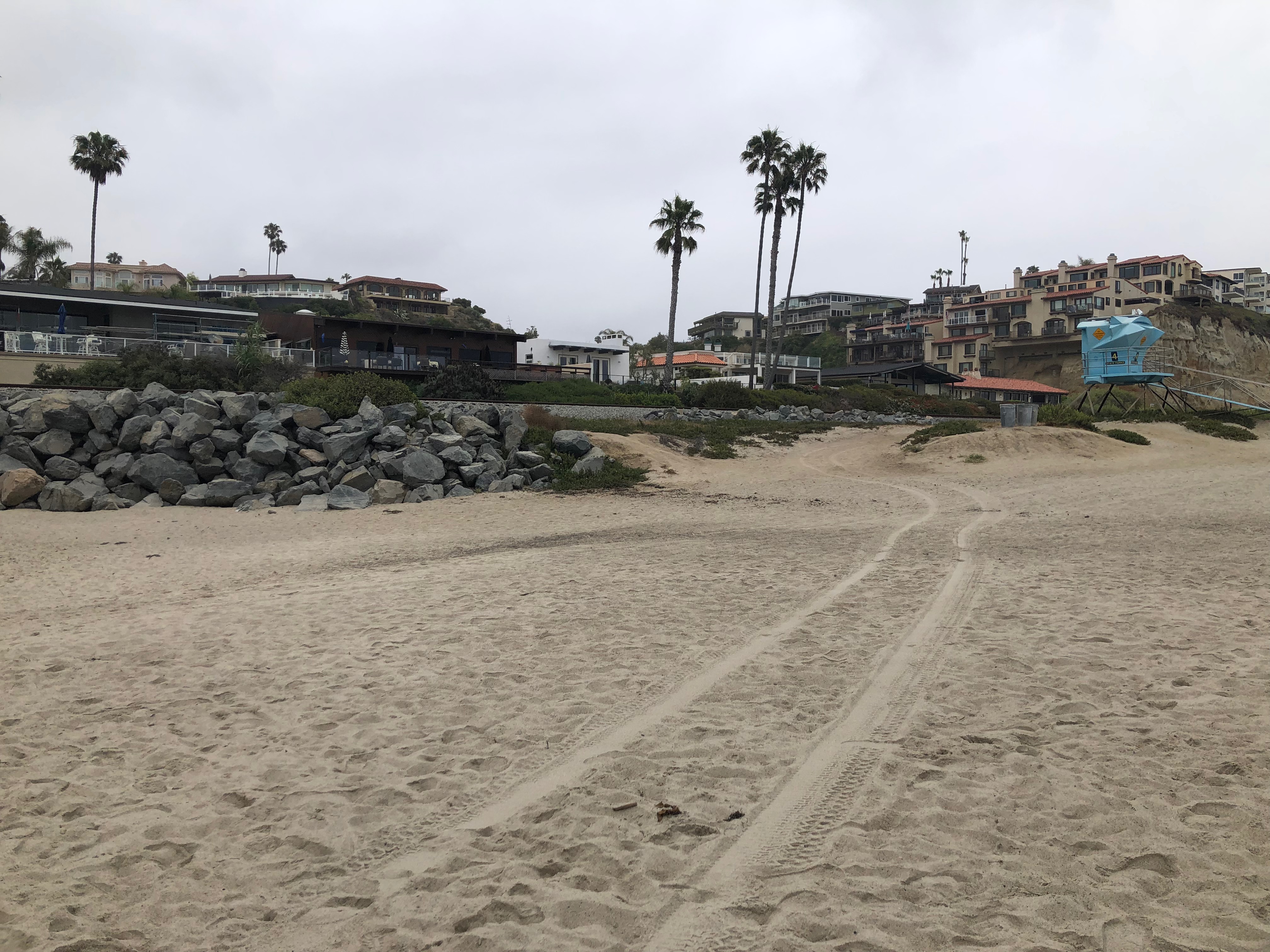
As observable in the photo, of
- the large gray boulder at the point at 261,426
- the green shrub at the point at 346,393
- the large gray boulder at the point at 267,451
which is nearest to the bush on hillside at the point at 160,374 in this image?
the green shrub at the point at 346,393

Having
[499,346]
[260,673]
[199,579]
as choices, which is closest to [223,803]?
[260,673]

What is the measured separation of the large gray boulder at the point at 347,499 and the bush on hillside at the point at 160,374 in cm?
1183

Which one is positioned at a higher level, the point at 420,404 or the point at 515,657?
the point at 420,404

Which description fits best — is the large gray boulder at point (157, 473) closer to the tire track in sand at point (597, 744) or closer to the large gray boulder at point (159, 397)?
the large gray boulder at point (159, 397)

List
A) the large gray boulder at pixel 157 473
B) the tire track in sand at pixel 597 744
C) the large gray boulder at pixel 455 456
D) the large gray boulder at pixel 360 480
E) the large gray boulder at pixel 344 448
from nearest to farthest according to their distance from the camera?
the tire track in sand at pixel 597 744, the large gray boulder at pixel 157 473, the large gray boulder at pixel 360 480, the large gray boulder at pixel 344 448, the large gray boulder at pixel 455 456

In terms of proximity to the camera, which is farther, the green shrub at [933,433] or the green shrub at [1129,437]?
the green shrub at [1129,437]

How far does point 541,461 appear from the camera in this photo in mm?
21781

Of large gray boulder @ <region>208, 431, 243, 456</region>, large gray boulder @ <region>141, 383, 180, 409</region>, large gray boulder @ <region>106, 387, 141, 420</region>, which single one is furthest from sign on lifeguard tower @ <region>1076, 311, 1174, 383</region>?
large gray boulder @ <region>106, 387, 141, 420</region>

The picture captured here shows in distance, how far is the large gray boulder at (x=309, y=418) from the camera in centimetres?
2136

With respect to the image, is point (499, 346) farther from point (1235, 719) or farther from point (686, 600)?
point (1235, 719)

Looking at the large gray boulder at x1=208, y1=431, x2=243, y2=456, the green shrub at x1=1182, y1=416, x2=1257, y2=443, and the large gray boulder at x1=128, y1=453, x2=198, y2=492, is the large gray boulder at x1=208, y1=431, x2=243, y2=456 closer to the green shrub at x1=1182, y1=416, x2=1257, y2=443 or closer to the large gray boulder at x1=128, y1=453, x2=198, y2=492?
the large gray boulder at x1=128, y1=453, x2=198, y2=492

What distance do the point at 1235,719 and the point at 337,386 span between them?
75.9 ft

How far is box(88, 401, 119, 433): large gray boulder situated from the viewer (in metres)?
20.1

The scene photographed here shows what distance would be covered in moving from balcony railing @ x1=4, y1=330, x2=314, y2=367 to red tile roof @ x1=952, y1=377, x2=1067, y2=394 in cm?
5725
